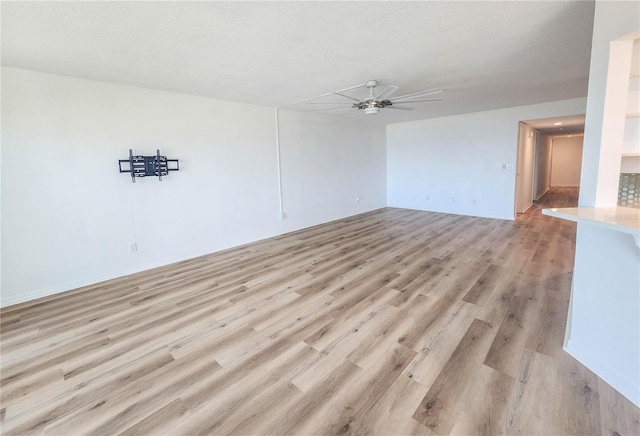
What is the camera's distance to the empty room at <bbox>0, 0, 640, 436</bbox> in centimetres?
180

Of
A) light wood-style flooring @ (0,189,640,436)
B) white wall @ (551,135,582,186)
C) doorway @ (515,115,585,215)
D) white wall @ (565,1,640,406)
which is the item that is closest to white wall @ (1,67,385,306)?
light wood-style flooring @ (0,189,640,436)

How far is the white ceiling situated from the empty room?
3 cm

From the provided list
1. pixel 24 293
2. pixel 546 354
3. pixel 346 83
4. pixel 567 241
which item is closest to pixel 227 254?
pixel 24 293

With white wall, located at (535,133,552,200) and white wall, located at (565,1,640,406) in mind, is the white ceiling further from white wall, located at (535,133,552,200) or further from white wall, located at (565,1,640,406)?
white wall, located at (535,133,552,200)

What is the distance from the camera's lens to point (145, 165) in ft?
13.4

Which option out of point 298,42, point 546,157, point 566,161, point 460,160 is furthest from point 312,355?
point 566,161

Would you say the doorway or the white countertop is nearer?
the white countertop

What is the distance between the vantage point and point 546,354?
216 centimetres

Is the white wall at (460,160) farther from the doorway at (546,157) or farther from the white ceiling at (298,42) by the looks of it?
the white ceiling at (298,42)

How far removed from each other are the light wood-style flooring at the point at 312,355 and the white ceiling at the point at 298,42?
2.60 metres

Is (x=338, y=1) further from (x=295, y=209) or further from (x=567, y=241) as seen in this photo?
(x=567, y=241)

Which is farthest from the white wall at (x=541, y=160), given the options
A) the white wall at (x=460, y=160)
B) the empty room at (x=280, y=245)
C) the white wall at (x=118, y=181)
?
the white wall at (x=118, y=181)

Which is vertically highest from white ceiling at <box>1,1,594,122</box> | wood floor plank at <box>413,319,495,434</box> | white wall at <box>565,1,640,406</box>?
white ceiling at <box>1,1,594,122</box>

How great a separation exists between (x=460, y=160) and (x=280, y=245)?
5.21 meters
